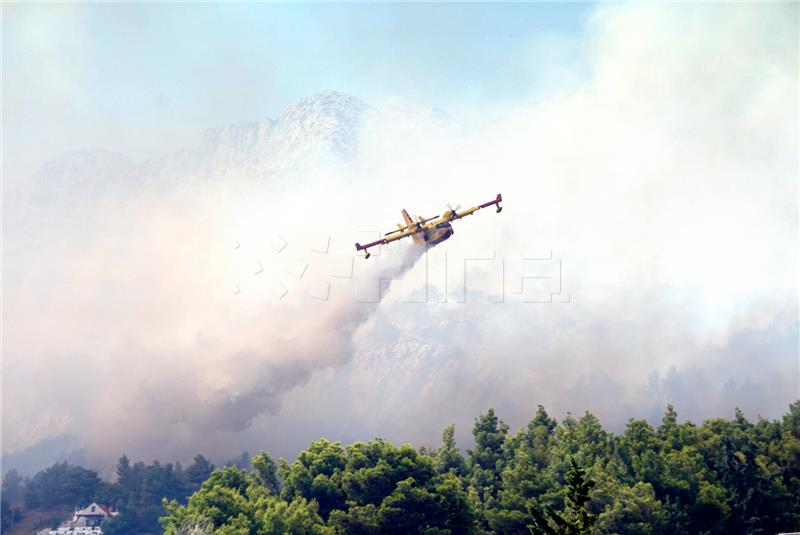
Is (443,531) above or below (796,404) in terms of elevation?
below

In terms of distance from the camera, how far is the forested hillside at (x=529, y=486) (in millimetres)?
127312

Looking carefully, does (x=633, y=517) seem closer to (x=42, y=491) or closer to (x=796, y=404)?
(x=796, y=404)

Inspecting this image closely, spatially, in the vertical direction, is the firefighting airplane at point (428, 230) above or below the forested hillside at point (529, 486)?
above

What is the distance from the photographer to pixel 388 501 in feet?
418

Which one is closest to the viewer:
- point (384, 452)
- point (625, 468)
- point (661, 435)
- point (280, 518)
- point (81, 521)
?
point (280, 518)

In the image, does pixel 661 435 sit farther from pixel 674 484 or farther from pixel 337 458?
pixel 337 458

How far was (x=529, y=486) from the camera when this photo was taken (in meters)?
140

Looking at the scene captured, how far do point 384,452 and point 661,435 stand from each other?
43.5 metres

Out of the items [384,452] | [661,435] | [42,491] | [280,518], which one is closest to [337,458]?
[384,452]

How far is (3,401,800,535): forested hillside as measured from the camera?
127 metres

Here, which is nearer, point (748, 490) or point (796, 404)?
point (748, 490)

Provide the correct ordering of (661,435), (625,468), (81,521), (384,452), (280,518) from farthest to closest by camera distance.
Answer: (81,521)
(661,435)
(625,468)
(384,452)
(280,518)

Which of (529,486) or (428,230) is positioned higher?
(428,230)

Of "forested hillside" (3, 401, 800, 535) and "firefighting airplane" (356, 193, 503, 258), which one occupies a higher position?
"firefighting airplane" (356, 193, 503, 258)
